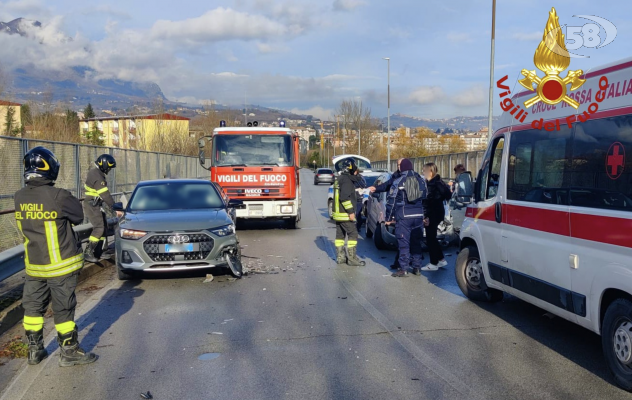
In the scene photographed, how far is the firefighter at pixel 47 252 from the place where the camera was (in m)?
5.41

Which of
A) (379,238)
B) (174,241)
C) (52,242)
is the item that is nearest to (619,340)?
(52,242)

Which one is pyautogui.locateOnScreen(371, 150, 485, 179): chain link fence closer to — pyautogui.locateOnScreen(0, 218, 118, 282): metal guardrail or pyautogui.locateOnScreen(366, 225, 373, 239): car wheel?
pyautogui.locateOnScreen(366, 225, 373, 239): car wheel

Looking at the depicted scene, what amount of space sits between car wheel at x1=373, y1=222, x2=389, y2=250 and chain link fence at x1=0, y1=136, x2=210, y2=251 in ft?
22.4

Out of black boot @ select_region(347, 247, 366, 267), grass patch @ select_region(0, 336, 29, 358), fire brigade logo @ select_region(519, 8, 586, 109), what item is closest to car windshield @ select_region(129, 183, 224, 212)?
black boot @ select_region(347, 247, 366, 267)

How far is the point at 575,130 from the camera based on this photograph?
5.38m

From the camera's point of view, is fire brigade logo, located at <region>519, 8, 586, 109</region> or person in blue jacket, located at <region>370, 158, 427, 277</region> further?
person in blue jacket, located at <region>370, 158, 427, 277</region>

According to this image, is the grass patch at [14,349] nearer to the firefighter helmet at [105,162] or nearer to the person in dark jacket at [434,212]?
the firefighter helmet at [105,162]

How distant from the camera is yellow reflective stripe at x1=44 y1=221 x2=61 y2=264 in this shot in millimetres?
5426

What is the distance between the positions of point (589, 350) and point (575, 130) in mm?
2133

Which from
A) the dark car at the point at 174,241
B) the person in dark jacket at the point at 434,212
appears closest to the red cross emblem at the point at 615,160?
the person in dark jacket at the point at 434,212

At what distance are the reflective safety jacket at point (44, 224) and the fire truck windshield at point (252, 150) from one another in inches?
428

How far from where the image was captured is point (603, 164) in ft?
16.1

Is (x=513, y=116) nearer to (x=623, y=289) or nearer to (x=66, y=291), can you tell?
(x=623, y=289)

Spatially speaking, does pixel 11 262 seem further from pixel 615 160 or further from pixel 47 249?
pixel 615 160
